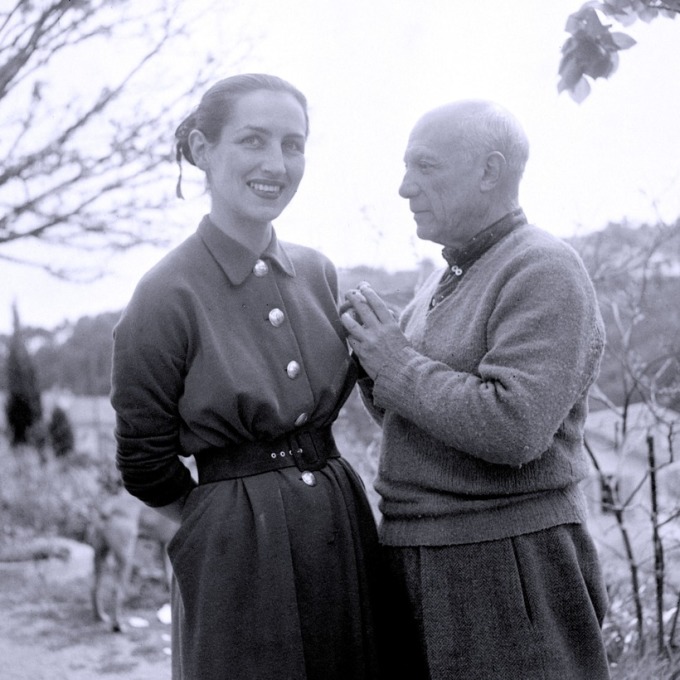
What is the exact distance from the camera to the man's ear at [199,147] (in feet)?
6.44

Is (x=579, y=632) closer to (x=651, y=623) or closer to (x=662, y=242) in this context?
(x=651, y=623)

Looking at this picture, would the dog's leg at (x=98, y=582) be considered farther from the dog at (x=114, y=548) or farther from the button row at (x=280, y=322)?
the button row at (x=280, y=322)

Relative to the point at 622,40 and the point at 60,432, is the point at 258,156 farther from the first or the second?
the point at 60,432

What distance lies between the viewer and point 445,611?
1.83 m

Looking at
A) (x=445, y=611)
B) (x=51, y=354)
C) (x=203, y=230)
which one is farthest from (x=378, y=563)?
(x=51, y=354)

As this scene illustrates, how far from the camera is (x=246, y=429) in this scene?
184 cm

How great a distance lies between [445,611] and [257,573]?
1.38ft

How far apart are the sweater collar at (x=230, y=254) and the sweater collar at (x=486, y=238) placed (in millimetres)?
441

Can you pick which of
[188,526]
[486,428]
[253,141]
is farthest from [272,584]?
[253,141]

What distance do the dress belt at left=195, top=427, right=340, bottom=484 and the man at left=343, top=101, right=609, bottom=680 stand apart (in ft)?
0.64

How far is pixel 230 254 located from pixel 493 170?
0.64m

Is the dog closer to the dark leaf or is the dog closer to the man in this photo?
the man

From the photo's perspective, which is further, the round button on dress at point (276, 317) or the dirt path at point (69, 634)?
the dirt path at point (69, 634)

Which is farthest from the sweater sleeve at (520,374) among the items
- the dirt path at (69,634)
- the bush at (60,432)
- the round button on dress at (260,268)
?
the bush at (60,432)
